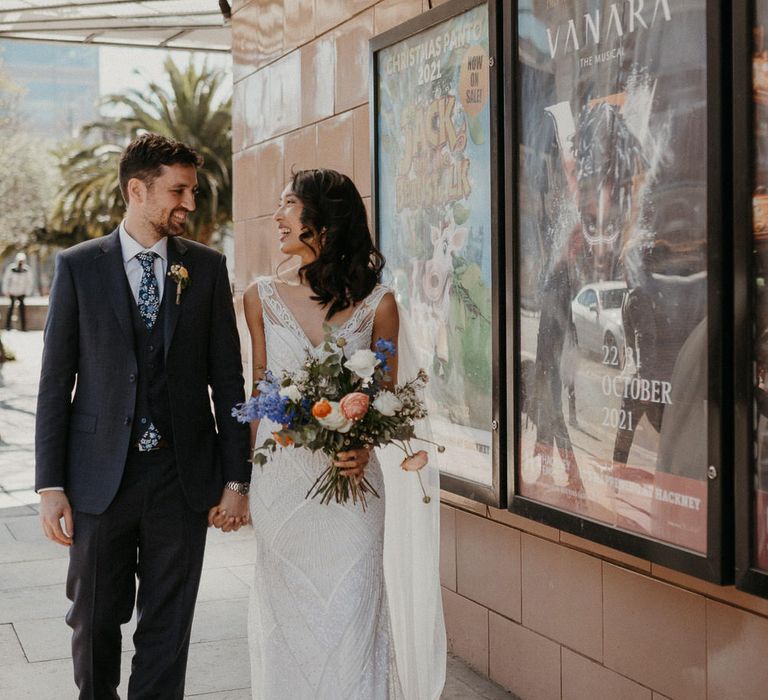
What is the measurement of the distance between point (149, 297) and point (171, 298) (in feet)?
0.26

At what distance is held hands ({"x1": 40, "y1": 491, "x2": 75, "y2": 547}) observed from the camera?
3625mm

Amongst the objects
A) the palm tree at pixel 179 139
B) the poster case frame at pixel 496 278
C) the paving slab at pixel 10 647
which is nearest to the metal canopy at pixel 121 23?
the paving slab at pixel 10 647

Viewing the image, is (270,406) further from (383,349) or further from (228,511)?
(228,511)

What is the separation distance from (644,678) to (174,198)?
2453mm

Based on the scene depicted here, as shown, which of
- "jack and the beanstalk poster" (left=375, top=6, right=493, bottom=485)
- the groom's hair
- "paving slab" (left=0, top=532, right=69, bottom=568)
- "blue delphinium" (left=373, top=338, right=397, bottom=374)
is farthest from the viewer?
"paving slab" (left=0, top=532, right=69, bottom=568)

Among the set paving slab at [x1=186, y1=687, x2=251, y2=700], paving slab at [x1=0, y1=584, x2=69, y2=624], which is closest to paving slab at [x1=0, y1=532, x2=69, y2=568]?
paving slab at [x1=0, y1=584, x2=69, y2=624]

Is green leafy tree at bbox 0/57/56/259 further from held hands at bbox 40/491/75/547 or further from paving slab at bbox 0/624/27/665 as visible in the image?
held hands at bbox 40/491/75/547

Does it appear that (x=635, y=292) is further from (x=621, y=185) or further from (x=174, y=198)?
(x=174, y=198)

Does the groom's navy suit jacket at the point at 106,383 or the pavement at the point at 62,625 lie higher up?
the groom's navy suit jacket at the point at 106,383

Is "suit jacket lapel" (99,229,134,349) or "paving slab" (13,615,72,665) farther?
"paving slab" (13,615,72,665)

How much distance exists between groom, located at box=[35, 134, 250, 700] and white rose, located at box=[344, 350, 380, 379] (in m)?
0.59

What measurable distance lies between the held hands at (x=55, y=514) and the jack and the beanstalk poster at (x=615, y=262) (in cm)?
177

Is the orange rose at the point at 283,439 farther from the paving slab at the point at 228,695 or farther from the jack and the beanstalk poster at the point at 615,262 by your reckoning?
the paving slab at the point at 228,695

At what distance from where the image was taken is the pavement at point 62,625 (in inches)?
195
